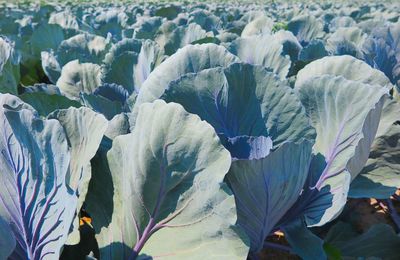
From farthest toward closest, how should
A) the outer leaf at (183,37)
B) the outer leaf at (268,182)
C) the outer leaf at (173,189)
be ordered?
the outer leaf at (183,37) → the outer leaf at (268,182) → the outer leaf at (173,189)

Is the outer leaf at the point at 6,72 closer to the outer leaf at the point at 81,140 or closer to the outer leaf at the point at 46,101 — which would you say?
the outer leaf at the point at 46,101

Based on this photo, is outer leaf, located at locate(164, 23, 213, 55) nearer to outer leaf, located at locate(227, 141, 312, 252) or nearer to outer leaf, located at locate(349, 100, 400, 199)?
outer leaf, located at locate(349, 100, 400, 199)

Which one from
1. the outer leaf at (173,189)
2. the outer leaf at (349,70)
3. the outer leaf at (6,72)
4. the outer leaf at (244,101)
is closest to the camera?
the outer leaf at (173,189)

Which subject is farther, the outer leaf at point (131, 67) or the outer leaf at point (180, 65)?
the outer leaf at point (131, 67)

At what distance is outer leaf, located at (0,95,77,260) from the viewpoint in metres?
0.96

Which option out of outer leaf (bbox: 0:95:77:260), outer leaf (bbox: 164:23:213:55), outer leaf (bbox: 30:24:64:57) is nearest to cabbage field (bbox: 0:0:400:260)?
outer leaf (bbox: 0:95:77:260)

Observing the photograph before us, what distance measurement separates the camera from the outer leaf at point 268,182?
1.10 meters

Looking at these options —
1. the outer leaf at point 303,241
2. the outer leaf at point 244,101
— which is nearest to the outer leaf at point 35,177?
the outer leaf at point 244,101

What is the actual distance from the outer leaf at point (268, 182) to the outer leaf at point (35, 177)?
0.43 m

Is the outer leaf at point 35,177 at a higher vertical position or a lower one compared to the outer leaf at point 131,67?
higher

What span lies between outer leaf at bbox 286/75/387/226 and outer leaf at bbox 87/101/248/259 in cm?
43

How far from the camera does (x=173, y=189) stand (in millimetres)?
1021

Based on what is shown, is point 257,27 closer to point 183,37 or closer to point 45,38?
point 183,37

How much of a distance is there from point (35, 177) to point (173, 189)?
0.31 m
